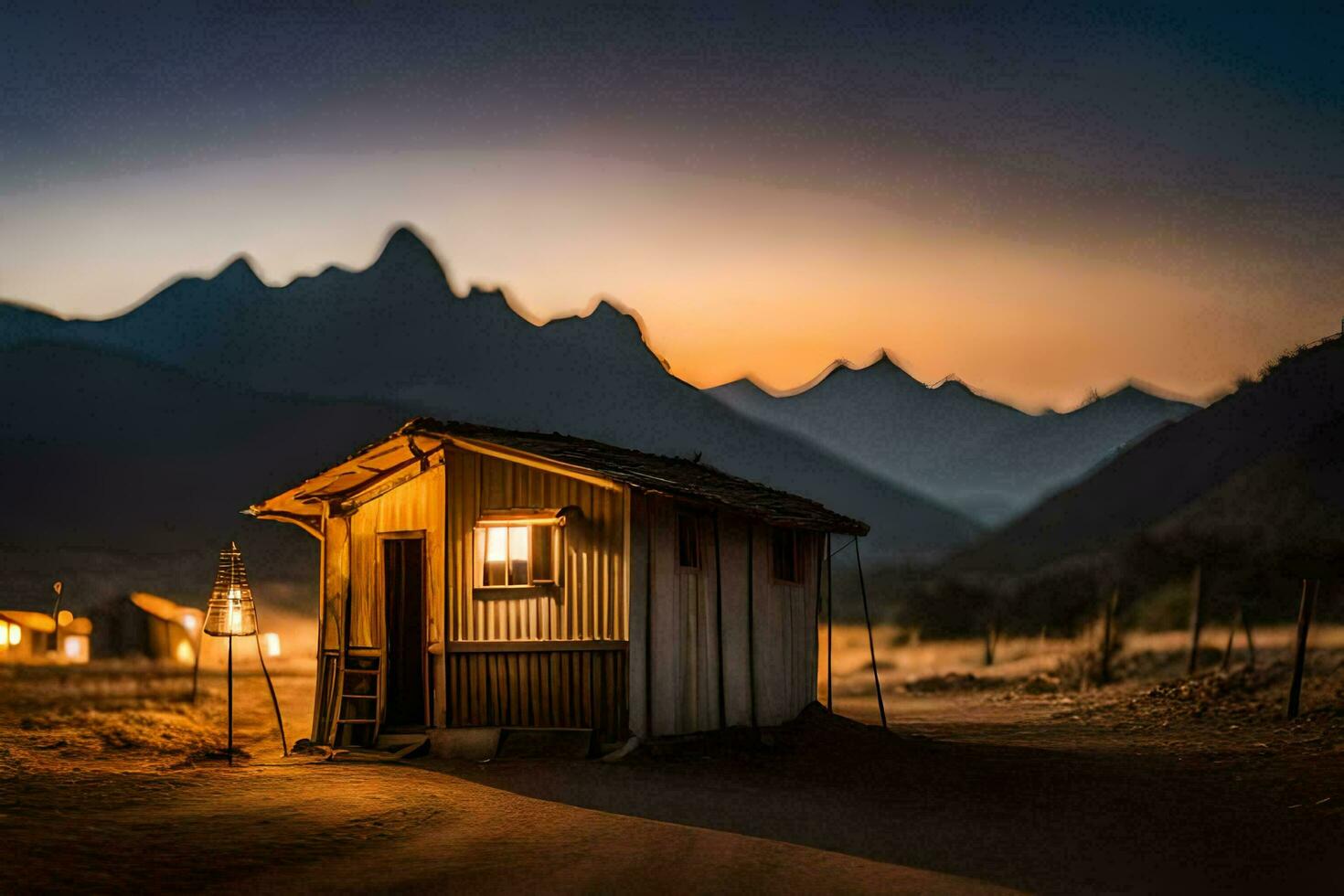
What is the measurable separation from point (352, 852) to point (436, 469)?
8.27 m

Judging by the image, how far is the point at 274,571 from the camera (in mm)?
86500

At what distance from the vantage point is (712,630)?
64.2 ft

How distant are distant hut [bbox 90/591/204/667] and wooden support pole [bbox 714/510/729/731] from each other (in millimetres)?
25285

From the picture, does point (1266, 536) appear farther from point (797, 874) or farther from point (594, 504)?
point (797, 874)

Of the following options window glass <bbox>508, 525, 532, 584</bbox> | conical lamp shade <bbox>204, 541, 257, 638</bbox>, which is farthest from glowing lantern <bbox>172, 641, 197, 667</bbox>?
window glass <bbox>508, 525, 532, 584</bbox>

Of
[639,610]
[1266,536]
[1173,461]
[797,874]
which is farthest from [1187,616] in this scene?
[797,874]

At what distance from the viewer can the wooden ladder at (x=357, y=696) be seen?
752 inches

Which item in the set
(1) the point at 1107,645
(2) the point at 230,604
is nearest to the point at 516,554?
(2) the point at 230,604

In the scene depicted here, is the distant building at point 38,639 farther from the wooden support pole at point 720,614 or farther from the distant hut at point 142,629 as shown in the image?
the wooden support pole at point 720,614

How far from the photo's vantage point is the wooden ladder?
19.1 m

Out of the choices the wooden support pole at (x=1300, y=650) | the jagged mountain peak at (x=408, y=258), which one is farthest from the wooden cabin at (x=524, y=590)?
the jagged mountain peak at (x=408, y=258)

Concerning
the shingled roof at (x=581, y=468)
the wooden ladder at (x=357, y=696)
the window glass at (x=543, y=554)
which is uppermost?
the shingled roof at (x=581, y=468)

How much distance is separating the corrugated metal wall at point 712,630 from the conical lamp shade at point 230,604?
5.57 meters

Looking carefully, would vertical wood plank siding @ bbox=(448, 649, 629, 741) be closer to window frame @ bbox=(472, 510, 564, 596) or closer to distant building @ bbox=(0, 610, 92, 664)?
window frame @ bbox=(472, 510, 564, 596)
